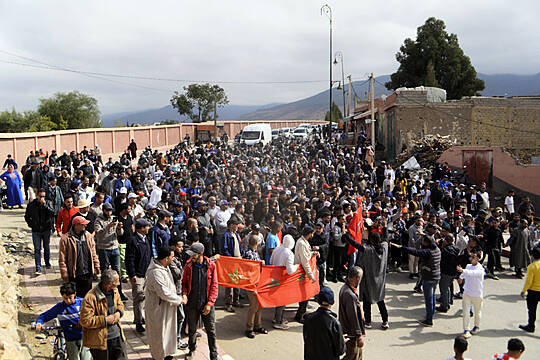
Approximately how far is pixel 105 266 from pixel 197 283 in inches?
103

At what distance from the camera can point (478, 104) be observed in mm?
27328

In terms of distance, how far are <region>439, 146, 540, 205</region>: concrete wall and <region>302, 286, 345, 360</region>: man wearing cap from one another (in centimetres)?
2085

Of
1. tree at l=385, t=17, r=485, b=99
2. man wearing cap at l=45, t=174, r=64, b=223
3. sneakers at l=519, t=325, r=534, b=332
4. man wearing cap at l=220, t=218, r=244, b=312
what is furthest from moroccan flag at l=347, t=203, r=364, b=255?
tree at l=385, t=17, r=485, b=99

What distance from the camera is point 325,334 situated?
15.4 ft

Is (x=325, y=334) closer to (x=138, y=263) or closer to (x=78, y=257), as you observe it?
(x=138, y=263)

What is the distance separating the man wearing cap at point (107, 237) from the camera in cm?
761

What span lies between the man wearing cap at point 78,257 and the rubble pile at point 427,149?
22.4 meters

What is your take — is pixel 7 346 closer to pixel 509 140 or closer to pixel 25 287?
pixel 25 287

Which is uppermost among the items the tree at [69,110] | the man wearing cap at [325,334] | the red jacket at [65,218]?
the tree at [69,110]

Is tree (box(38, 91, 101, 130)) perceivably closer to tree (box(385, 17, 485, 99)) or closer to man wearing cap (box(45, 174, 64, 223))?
tree (box(385, 17, 485, 99))

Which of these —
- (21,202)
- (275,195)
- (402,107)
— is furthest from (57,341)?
(402,107)

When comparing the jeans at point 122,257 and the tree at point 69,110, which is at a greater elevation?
the tree at point 69,110

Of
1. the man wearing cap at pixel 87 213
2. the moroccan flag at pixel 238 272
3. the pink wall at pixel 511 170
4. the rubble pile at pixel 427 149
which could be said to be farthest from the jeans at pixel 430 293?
the rubble pile at pixel 427 149

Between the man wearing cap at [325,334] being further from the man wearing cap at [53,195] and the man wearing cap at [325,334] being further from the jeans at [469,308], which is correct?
the man wearing cap at [53,195]
